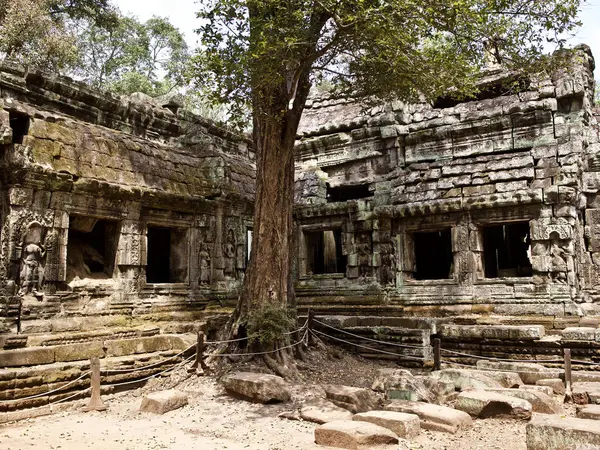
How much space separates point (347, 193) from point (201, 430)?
9782 mm

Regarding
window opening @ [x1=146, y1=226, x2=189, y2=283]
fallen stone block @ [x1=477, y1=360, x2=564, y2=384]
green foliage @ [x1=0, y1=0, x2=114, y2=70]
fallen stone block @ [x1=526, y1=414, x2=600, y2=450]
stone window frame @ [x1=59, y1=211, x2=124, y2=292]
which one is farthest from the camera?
green foliage @ [x1=0, y1=0, x2=114, y2=70]

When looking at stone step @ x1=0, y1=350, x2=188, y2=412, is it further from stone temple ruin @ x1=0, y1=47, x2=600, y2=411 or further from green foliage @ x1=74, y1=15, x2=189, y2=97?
green foliage @ x1=74, y1=15, x2=189, y2=97

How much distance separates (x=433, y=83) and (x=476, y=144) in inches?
147

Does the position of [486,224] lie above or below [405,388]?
above

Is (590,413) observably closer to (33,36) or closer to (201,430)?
(201,430)

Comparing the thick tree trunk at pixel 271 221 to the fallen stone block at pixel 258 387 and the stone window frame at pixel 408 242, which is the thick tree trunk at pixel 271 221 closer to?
the fallen stone block at pixel 258 387

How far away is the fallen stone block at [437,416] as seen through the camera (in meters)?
5.65

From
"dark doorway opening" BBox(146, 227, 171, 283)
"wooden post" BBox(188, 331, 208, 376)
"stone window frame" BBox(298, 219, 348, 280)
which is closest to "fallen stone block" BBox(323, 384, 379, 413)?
"wooden post" BBox(188, 331, 208, 376)

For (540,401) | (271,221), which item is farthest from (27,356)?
(540,401)

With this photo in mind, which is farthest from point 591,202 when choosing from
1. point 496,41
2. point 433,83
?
point 433,83

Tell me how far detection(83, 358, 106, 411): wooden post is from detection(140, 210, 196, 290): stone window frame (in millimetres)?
3443

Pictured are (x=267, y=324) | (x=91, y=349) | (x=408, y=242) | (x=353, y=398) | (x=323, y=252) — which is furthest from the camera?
(x=323, y=252)

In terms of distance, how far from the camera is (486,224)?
1129cm

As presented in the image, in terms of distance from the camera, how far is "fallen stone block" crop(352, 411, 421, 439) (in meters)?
5.34
